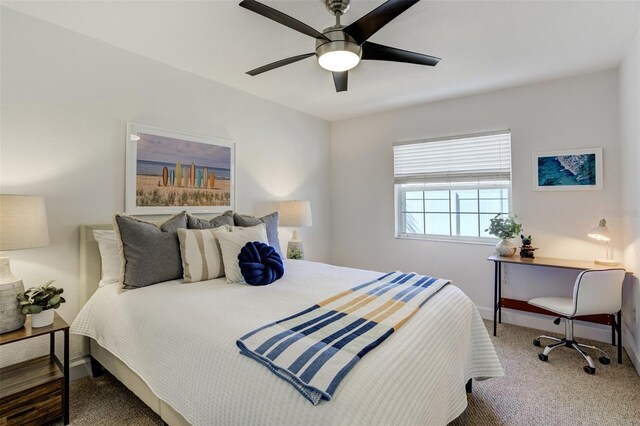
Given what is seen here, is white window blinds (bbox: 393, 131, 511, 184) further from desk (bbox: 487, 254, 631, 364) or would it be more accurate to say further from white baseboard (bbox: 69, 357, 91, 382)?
white baseboard (bbox: 69, 357, 91, 382)

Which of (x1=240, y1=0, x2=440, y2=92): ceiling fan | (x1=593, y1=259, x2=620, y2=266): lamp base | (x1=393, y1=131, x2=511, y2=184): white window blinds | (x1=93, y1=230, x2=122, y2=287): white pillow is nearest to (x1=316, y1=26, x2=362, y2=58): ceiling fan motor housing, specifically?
(x1=240, y1=0, x2=440, y2=92): ceiling fan

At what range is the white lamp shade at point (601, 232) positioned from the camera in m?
2.73

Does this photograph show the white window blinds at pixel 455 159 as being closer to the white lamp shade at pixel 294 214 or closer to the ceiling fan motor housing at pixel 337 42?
the white lamp shade at pixel 294 214

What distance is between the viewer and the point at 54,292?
6.16ft

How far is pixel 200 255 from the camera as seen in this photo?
90.3 inches

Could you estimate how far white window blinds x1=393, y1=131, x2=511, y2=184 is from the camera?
11.3 ft

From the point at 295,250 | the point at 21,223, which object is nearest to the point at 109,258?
the point at 21,223

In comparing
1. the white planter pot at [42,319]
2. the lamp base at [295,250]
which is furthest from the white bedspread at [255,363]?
the lamp base at [295,250]

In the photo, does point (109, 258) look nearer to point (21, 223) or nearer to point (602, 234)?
point (21, 223)

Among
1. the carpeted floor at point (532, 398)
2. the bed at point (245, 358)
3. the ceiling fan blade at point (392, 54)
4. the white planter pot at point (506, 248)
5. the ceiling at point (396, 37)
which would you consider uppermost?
the ceiling at point (396, 37)

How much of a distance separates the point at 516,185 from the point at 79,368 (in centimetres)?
427

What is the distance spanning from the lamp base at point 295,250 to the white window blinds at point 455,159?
1591mm

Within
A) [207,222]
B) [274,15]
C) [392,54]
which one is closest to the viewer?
Result: [274,15]

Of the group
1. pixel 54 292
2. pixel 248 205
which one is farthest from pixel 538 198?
pixel 54 292
